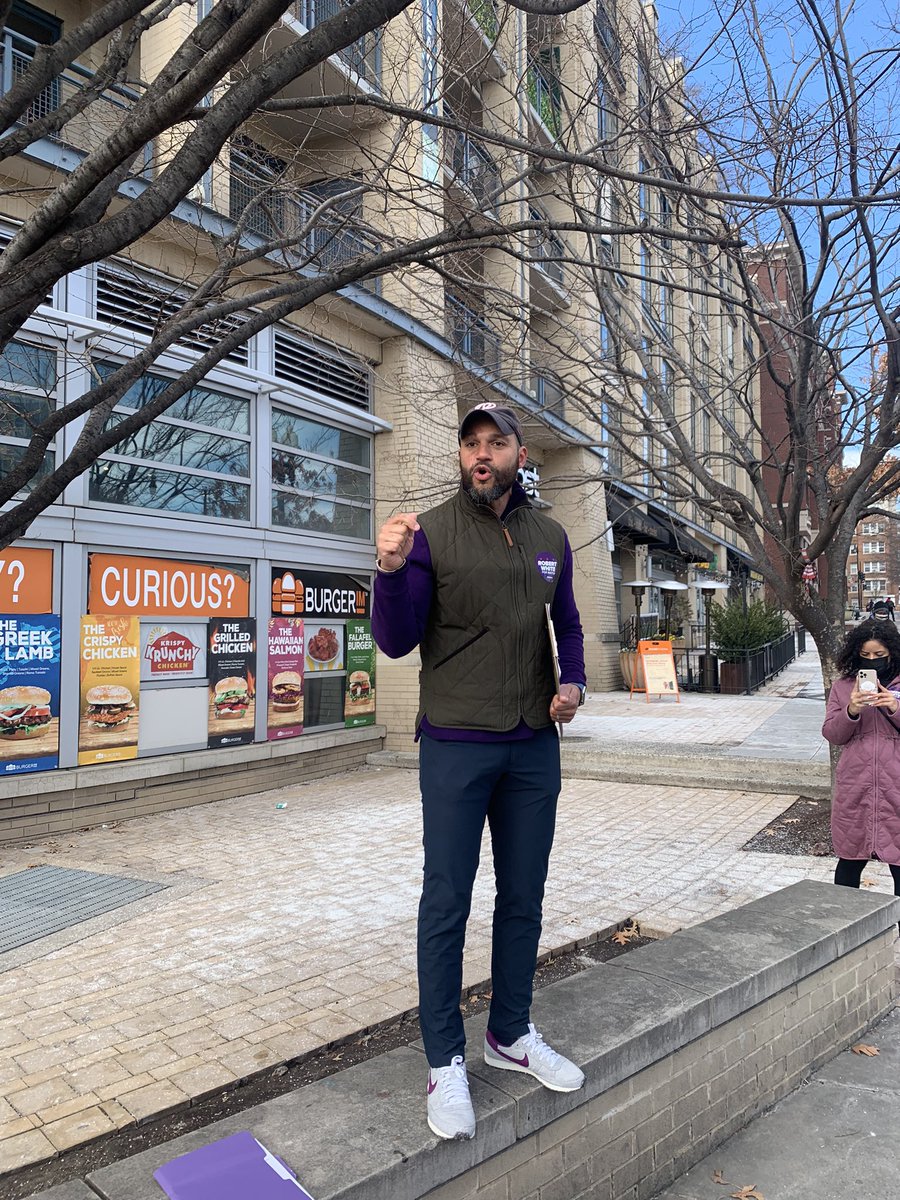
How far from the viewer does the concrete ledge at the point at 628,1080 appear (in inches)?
84.8

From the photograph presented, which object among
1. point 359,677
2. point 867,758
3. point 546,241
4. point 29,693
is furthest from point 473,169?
point 359,677

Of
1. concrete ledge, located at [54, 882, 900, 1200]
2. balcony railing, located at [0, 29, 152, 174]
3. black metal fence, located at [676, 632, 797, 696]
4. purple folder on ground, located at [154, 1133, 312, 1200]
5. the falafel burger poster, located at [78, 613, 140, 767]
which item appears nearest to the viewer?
purple folder on ground, located at [154, 1133, 312, 1200]

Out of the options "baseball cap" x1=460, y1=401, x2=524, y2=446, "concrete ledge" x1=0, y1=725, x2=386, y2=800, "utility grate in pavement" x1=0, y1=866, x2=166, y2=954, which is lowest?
"utility grate in pavement" x1=0, y1=866, x2=166, y2=954

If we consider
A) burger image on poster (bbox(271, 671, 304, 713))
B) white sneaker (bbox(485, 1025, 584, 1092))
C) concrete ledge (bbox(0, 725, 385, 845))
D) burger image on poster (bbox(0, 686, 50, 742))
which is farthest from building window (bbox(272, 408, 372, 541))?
white sneaker (bbox(485, 1025, 584, 1092))

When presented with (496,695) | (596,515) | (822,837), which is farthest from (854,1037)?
(596,515)

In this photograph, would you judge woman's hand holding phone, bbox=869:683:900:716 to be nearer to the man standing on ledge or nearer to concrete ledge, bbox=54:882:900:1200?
concrete ledge, bbox=54:882:900:1200

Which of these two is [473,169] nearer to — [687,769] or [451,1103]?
[451,1103]

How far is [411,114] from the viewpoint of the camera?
149 inches

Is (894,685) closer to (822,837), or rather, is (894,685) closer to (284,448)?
(822,837)

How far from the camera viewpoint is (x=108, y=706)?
7.89 m

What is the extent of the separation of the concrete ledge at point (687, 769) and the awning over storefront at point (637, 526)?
353 inches

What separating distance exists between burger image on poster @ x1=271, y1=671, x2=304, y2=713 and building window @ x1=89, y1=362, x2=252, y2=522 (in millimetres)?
1778

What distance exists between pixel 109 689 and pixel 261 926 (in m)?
3.49

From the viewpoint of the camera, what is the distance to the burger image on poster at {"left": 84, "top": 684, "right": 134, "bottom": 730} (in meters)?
7.76
